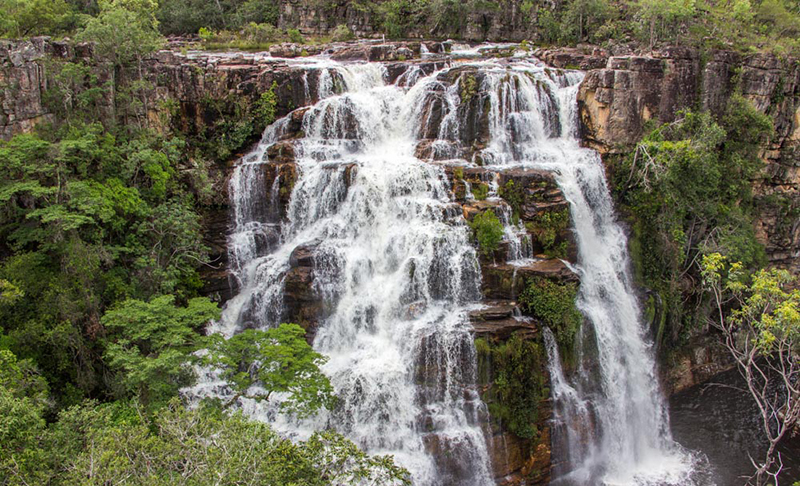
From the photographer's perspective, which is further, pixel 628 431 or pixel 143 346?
pixel 628 431

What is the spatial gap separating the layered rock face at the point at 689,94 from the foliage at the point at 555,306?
29.3 feet

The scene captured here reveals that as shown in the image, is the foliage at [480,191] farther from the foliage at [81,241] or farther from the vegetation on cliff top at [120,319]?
the foliage at [81,241]

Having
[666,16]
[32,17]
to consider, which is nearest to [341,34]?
[32,17]

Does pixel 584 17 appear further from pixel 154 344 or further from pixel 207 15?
pixel 154 344

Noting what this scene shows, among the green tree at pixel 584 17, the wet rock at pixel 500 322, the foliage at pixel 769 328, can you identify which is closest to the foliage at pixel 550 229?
the wet rock at pixel 500 322

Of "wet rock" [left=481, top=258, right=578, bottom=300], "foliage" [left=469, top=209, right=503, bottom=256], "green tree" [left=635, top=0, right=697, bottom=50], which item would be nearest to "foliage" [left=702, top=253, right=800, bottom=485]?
"wet rock" [left=481, top=258, right=578, bottom=300]

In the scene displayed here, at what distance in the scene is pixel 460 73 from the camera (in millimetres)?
23875

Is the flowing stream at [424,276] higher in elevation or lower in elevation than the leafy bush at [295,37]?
lower

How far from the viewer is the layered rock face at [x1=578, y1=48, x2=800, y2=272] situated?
2266cm

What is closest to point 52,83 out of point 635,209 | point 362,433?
point 362,433

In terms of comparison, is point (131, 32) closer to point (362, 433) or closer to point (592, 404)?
point (362, 433)

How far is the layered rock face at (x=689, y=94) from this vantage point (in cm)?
2266

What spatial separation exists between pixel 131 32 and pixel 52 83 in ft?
11.1

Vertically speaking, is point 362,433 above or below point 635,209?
below
